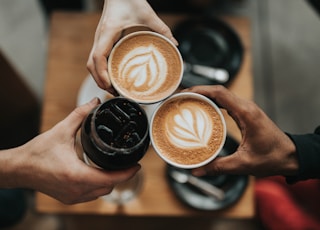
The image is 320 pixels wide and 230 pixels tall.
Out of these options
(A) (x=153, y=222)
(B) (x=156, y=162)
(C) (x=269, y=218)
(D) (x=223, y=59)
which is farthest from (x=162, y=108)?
(A) (x=153, y=222)

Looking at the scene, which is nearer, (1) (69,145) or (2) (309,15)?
(1) (69,145)

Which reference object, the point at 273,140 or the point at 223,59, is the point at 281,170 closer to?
the point at 273,140

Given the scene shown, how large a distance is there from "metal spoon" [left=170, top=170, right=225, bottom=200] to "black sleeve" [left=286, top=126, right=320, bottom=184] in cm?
35

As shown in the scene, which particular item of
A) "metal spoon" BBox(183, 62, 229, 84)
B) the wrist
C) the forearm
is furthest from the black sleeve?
the forearm

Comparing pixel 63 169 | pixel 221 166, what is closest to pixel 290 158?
pixel 221 166

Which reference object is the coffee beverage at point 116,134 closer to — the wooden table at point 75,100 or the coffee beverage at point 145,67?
the coffee beverage at point 145,67

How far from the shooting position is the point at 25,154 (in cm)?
81

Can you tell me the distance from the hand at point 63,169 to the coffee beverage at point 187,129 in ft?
0.28

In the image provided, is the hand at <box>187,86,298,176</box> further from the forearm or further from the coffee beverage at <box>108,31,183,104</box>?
the forearm

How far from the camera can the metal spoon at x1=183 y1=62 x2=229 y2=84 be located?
1211 mm

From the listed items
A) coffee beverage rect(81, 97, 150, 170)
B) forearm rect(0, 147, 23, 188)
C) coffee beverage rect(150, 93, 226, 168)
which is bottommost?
forearm rect(0, 147, 23, 188)

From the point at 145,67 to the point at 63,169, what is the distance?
25 centimetres

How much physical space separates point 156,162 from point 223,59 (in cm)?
36

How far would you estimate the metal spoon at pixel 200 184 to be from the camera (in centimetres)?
117
